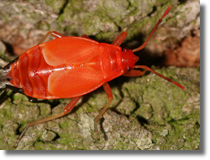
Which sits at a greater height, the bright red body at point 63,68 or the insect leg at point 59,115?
the bright red body at point 63,68

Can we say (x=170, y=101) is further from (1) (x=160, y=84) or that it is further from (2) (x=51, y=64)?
(2) (x=51, y=64)

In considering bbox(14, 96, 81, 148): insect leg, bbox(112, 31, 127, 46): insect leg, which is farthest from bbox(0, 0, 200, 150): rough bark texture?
bbox(112, 31, 127, 46): insect leg

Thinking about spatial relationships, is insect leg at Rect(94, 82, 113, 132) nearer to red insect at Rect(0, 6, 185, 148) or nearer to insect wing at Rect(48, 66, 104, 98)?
red insect at Rect(0, 6, 185, 148)

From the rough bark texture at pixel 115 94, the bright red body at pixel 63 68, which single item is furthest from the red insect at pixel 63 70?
the rough bark texture at pixel 115 94

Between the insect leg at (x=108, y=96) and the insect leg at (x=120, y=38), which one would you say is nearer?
the insect leg at (x=108, y=96)

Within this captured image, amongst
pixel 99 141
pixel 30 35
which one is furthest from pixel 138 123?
pixel 30 35

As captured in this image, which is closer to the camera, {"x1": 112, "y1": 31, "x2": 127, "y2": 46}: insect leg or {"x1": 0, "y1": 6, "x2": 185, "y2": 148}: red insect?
{"x1": 0, "y1": 6, "x2": 185, "y2": 148}: red insect

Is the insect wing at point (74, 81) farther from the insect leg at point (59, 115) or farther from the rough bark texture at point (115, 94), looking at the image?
the rough bark texture at point (115, 94)
